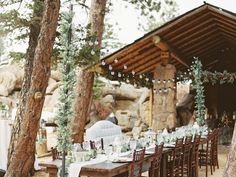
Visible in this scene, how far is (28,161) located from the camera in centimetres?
872

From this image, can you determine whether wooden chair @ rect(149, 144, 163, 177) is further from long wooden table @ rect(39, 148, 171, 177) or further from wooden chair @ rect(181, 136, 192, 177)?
wooden chair @ rect(181, 136, 192, 177)

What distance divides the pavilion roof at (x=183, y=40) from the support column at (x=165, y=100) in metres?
0.44

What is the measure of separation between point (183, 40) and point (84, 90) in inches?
161

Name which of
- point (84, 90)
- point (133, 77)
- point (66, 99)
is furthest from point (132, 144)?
point (133, 77)

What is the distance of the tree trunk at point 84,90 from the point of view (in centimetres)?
1112

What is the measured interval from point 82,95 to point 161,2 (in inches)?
232

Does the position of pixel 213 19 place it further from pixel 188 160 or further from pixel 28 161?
pixel 28 161

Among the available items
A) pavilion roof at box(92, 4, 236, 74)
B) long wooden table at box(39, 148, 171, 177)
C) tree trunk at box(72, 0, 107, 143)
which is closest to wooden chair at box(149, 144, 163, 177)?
long wooden table at box(39, 148, 171, 177)

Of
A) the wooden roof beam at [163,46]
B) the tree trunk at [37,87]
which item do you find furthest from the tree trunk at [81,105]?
the tree trunk at [37,87]

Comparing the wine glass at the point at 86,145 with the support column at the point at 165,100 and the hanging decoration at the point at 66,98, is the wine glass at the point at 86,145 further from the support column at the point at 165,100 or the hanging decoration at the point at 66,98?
the support column at the point at 165,100

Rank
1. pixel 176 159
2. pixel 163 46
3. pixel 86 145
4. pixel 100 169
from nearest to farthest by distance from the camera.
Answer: pixel 100 169
pixel 86 145
pixel 176 159
pixel 163 46

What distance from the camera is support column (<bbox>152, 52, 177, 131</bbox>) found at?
1311 centimetres

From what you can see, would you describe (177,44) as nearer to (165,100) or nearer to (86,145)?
(165,100)

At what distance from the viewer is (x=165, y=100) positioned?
13250 mm
